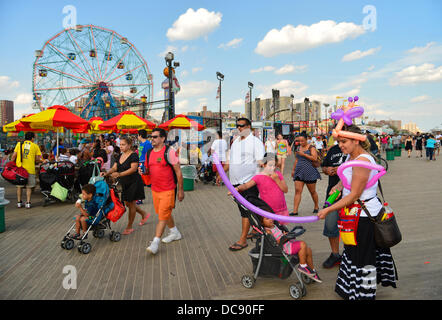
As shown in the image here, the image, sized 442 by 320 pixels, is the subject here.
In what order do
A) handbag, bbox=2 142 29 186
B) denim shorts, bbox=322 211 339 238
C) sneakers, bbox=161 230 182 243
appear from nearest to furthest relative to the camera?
denim shorts, bbox=322 211 339 238 < sneakers, bbox=161 230 182 243 < handbag, bbox=2 142 29 186

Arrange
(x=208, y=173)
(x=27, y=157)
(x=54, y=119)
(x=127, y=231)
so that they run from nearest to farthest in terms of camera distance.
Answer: (x=127, y=231)
(x=27, y=157)
(x=54, y=119)
(x=208, y=173)

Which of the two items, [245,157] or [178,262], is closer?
[178,262]

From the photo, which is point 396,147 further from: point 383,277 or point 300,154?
point 383,277

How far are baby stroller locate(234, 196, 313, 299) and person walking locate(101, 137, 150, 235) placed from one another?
2530 mm

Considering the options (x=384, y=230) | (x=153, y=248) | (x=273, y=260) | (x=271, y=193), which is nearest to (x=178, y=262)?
(x=153, y=248)

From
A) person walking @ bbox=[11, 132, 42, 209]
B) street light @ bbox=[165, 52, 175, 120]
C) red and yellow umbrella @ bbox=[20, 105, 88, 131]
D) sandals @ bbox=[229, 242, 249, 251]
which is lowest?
sandals @ bbox=[229, 242, 249, 251]

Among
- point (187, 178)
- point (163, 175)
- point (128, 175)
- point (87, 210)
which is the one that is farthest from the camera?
point (187, 178)

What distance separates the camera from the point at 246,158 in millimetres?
4012

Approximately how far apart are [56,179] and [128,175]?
393 cm

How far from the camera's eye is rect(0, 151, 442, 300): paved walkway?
9.98 feet

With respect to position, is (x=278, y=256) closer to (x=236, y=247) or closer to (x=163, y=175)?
(x=236, y=247)

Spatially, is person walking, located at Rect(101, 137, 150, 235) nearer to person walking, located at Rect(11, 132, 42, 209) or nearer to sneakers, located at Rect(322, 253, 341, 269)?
sneakers, located at Rect(322, 253, 341, 269)

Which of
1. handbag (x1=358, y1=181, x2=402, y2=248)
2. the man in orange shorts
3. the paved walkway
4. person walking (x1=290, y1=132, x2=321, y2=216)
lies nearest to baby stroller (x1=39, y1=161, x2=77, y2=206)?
the paved walkway
